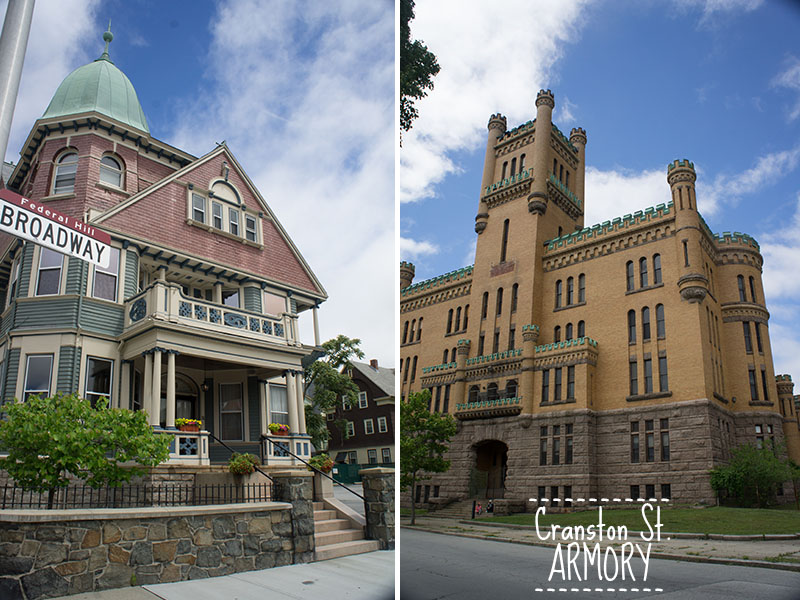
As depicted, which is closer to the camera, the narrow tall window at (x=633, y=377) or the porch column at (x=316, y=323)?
the porch column at (x=316, y=323)

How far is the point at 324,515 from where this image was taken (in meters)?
10.9

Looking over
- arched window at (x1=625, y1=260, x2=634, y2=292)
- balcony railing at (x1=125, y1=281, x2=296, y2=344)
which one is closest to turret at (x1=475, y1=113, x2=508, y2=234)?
arched window at (x1=625, y1=260, x2=634, y2=292)

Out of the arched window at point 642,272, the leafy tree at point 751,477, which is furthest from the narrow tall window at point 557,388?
→ the leafy tree at point 751,477

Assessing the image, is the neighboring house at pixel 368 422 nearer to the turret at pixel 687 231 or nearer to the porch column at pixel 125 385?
the turret at pixel 687 231

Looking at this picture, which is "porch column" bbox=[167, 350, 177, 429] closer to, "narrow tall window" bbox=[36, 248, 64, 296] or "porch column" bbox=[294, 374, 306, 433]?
"narrow tall window" bbox=[36, 248, 64, 296]

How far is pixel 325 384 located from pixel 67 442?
17.9 m

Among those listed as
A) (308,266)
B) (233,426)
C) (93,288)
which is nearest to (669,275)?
(308,266)

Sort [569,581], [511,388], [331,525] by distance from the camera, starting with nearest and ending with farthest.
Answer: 1. [569,581]
2. [331,525]
3. [511,388]

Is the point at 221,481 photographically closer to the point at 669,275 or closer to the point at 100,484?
the point at 100,484

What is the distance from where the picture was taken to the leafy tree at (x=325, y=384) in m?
24.0

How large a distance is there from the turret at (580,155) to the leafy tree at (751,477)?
891 inches

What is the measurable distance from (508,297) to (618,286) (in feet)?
23.0

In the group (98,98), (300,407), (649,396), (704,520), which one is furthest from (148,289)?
(649,396)

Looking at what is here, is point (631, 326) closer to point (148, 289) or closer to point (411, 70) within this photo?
point (411, 70)
